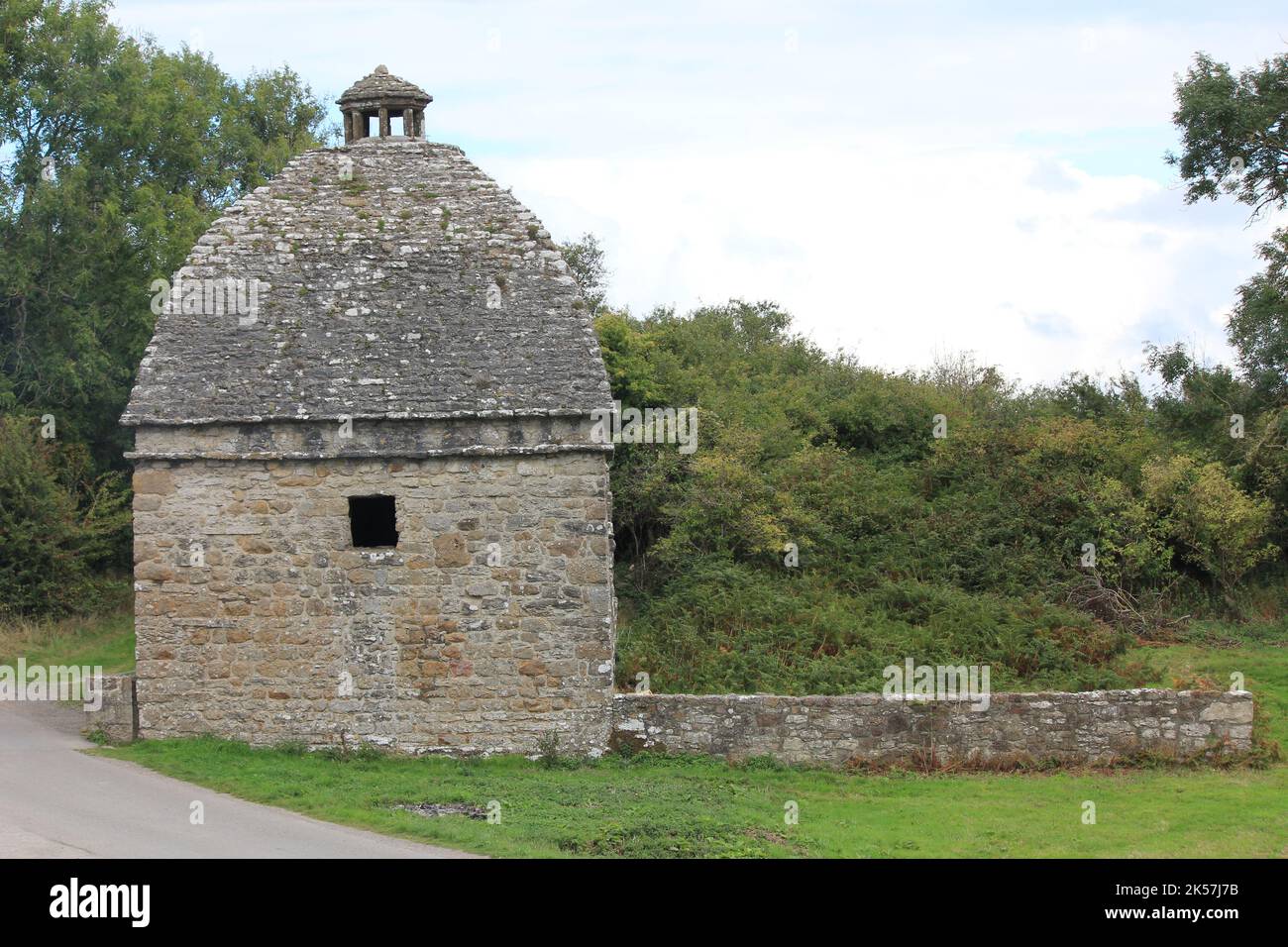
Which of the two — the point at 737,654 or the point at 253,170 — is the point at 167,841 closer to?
the point at 737,654

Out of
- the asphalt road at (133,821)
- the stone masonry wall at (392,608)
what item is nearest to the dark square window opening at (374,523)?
the stone masonry wall at (392,608)

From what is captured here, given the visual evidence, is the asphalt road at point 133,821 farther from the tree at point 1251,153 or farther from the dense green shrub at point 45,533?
the tree at point 1251,153

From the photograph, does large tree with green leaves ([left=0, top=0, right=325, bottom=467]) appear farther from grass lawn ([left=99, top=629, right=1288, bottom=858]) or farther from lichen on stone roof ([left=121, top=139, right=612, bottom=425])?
grass lawn ([left=99, top=629, right=1288, bottom=858])

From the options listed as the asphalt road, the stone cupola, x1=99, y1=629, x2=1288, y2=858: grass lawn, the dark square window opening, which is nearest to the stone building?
x1=99, y1=629, x2=1288, y2=858: grass lawn

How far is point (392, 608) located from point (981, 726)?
26.3 ft

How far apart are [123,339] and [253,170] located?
8.23 meters

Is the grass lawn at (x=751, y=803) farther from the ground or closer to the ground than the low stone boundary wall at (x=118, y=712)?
closer to the ground

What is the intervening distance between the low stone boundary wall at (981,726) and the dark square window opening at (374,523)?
650 cm

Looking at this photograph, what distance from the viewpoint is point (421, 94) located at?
2119cm

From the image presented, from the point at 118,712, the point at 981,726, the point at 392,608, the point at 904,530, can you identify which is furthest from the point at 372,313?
the point at 904,530

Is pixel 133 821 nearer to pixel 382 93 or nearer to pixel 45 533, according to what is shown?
pixel 382 93

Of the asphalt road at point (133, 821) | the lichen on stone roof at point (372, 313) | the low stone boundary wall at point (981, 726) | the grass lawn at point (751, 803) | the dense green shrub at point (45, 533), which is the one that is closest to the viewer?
the asphalt road at point (133, 821)

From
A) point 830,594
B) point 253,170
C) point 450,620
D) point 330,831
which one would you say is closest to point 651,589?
point 830,594

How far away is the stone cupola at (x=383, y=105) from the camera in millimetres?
21109
